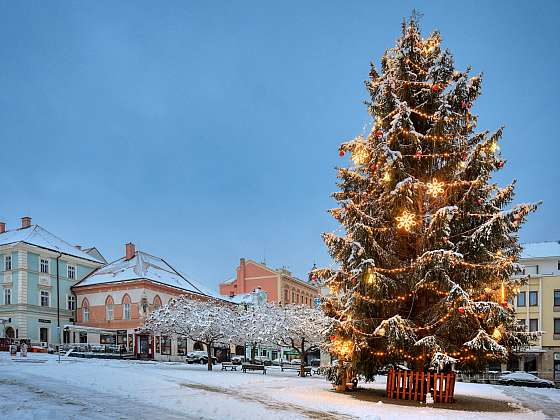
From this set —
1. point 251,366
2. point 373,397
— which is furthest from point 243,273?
point 373,397

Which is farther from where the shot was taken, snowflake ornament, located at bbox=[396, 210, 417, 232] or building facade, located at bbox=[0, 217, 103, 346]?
building facade, located at bbox=[0, 217, 103, 346]

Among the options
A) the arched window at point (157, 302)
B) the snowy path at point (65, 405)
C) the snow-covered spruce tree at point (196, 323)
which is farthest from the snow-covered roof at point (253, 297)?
the snowy path at point (65, 405)

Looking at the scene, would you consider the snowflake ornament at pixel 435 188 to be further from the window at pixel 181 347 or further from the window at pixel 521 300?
the window at pixel 181 347

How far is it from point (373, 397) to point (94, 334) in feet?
136

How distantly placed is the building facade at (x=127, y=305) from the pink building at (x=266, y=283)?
77.0ft

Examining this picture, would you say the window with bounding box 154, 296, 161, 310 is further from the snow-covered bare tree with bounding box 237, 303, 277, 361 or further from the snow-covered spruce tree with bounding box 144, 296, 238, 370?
the snow-covered bare tree with bounding box 237, 303, 277, 361

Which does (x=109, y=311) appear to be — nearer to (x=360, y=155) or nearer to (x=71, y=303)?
(x=71, y=303)

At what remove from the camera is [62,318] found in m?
56.0

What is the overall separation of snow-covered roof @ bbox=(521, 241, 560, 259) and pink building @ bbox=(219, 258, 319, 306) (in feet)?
124

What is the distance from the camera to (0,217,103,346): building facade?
52.2 m

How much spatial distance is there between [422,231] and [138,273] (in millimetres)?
41710

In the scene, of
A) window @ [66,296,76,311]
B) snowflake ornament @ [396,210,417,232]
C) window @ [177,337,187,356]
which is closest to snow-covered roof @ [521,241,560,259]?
window @ [177,337,187,356]

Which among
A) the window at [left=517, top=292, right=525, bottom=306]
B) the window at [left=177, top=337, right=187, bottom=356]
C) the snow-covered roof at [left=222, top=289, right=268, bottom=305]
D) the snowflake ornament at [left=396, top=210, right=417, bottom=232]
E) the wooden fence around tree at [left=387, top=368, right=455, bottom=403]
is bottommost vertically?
the window at [left=177, top=337, right=187, bottom=356]

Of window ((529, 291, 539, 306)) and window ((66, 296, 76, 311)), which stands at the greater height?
window ((529, 291, 539, 306))
